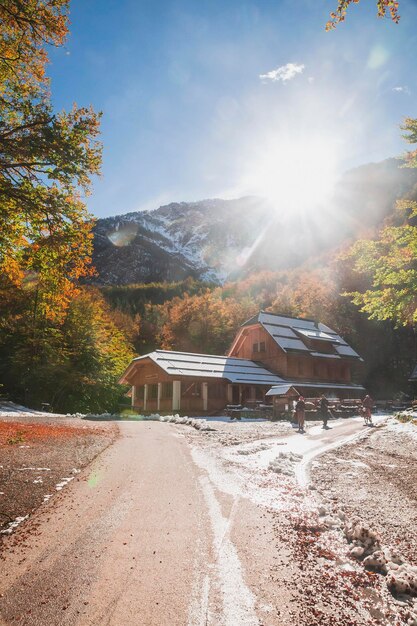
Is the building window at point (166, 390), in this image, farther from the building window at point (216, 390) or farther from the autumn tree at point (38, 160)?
the autumn tree at point (38, 160)

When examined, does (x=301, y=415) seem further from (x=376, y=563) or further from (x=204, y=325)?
(x=204, y=325)

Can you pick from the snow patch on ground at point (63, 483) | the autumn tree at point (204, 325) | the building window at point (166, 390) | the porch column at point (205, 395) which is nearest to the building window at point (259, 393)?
the porch column at point (205, 395)

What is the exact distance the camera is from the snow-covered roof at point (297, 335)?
143 ft

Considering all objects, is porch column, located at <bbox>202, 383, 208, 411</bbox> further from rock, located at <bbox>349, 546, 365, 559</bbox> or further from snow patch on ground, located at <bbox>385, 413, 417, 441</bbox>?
rock, located at <bbox>349, 546, 365, 559</bbox>

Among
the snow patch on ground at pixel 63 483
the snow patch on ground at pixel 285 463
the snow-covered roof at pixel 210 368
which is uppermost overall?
the snow-covered roof at pixel 210 368

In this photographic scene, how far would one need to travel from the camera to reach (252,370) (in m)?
39.8

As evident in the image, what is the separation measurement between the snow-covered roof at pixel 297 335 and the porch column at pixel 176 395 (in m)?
14.7

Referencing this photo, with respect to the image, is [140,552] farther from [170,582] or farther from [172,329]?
[172,329]

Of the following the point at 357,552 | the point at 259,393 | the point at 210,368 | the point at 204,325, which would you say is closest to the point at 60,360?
the point at 210,368

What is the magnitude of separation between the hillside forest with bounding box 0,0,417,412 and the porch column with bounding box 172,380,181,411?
32.7ft

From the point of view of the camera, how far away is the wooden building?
33562 mm

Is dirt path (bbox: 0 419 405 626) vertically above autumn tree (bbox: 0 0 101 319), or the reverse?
autumn tree (bbox: 0 0 101 319)

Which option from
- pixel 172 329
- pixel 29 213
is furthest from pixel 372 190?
pixel 29 213

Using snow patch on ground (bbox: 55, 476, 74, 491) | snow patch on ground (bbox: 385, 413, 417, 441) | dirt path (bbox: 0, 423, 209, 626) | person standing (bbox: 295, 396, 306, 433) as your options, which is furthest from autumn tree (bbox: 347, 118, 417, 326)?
snow patch on ground (bbox: 55, 476, 74, 491)
